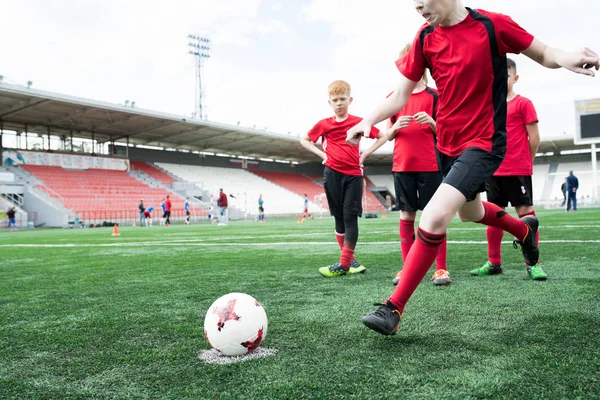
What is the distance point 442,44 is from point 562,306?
1744 millimetres

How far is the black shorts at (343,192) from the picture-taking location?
195 inches

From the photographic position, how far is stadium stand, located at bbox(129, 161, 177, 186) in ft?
124

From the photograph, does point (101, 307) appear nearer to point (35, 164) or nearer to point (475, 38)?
point (475, 38)

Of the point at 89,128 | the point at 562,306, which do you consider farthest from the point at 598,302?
the point at 89,128

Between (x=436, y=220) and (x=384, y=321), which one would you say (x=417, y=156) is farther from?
(x=384, y=321)

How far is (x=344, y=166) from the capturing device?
4.99 metres

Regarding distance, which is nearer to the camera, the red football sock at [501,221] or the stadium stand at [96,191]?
the red football sock at [501,221]

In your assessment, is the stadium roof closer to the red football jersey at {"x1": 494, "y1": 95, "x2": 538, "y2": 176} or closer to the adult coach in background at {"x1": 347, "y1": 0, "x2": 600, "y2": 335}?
the red football jersey at {"x1": 494, "y1": 95, "x2": 538, "y2": 176}

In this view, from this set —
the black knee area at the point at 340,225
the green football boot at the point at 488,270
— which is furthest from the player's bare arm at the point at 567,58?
the black knee area at the point at 340,225

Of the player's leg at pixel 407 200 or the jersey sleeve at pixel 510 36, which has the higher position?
the jersey sleeve at pixel 510 36

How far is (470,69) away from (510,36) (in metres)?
0.27

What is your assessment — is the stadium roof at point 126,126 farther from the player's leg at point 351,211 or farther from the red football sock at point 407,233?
the red football sock at point 407,233

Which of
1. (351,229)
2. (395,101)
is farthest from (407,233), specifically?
(395,101)

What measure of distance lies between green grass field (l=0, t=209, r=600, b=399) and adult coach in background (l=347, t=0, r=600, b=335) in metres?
0.36
